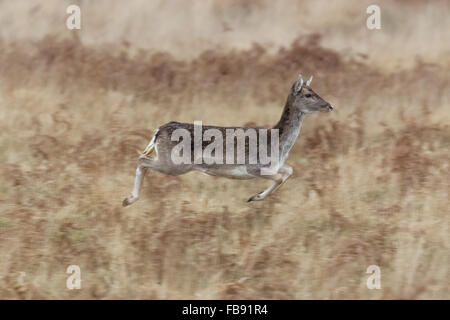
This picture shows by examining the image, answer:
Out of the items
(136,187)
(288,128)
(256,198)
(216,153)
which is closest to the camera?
(216,153)

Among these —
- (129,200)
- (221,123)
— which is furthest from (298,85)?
(221,123)

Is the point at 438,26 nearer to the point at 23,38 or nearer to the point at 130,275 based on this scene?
the point at 23,38

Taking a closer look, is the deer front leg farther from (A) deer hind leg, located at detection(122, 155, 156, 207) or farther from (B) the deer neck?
(B) the deer neck

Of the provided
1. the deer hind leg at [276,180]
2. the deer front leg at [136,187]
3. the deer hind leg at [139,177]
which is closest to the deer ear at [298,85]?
the deer hind leg at [276,180]

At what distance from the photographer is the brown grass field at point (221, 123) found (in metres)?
9.79

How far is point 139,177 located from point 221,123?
3.35 m

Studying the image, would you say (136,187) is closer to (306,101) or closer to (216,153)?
(216,153)

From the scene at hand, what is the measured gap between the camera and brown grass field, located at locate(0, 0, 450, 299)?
9.79 m

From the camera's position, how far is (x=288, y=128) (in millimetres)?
11016

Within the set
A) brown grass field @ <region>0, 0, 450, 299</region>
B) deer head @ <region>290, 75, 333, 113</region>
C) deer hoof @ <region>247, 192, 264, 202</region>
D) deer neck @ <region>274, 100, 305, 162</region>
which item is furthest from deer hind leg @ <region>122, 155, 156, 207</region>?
deer head @ <region>290, 75, 333, 113</region>

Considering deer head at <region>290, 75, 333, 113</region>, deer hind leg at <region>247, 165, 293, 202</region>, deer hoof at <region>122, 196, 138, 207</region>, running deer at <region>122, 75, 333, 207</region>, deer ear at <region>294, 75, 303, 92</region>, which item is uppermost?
deer ear at <region>294, 75, 303, 92</region>

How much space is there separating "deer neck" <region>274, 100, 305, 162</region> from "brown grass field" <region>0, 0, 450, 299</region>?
0.65m

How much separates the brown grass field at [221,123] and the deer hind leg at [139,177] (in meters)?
0.12

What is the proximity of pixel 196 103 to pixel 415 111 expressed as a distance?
3304 mm
